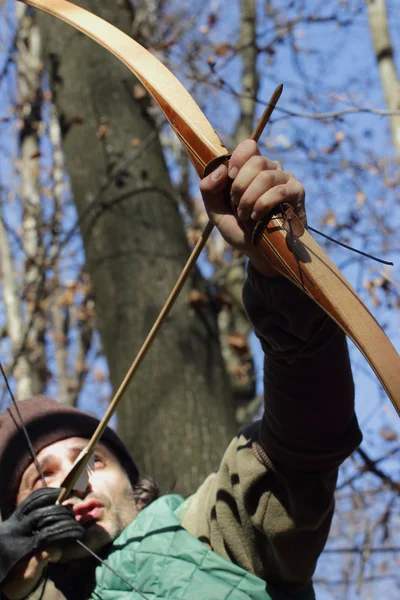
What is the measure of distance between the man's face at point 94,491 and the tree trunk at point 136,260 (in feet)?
1.70

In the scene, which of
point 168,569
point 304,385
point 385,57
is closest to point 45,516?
point 168,569

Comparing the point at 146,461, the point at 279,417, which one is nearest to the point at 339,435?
the point at 279,417

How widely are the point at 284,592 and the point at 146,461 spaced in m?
1.03

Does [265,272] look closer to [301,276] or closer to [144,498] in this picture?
[301,276]

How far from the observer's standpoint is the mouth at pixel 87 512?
202 centimetres

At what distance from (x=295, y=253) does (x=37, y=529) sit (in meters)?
0.94

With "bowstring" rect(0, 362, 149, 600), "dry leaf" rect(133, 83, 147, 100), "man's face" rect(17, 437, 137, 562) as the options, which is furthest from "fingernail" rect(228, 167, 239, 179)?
"dry leaf" rect(133, 83, 147, 100)

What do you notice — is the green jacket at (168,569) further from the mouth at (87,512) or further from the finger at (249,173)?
the finger at (249,173)

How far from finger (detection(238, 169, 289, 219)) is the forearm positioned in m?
0.22

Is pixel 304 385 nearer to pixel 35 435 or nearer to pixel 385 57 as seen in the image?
pixel 35 435

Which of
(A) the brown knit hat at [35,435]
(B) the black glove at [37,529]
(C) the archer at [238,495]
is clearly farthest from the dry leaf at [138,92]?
(B) the black glove at [37,529]

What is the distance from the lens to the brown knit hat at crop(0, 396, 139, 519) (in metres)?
2.20

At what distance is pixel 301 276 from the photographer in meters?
1.39

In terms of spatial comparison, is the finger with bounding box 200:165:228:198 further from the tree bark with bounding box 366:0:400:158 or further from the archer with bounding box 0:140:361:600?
the tree bark with bounding box 366:0:400:158
